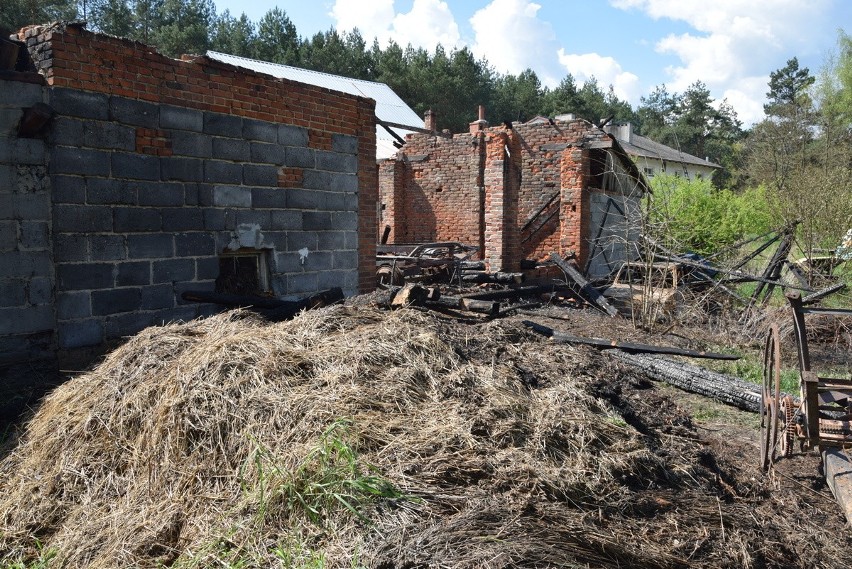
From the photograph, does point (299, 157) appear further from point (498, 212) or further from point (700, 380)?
point (498, 212)

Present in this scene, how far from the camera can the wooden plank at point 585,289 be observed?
12641 mm

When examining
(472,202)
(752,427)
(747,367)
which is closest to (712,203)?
(472,202)

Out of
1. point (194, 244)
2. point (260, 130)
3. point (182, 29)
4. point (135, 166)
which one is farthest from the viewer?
point (182, 29)

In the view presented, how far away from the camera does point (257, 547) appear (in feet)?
10.2

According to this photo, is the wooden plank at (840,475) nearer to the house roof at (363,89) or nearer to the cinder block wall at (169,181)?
the cinder block wall at (169,181)

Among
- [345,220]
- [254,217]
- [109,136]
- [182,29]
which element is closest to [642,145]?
[182,29]

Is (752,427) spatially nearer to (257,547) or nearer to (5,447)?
(257,547)

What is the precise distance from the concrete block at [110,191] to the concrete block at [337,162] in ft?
8.74

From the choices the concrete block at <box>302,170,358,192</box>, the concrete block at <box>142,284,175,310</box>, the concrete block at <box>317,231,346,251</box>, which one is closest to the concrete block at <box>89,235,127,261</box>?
the concrete block at <box>142,284,175,310</box>

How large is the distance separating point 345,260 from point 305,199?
109 cm

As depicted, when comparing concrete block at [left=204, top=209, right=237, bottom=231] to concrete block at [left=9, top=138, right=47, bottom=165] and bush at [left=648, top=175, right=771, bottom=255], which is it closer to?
concrete block at [left=9, top=138, right=47, bottom=165]

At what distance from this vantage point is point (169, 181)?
6.86 metres

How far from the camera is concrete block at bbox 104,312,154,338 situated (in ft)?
21.1

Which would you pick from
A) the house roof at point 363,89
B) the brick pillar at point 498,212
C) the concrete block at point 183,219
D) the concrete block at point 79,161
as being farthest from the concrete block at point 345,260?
the house roof at point 363,89
